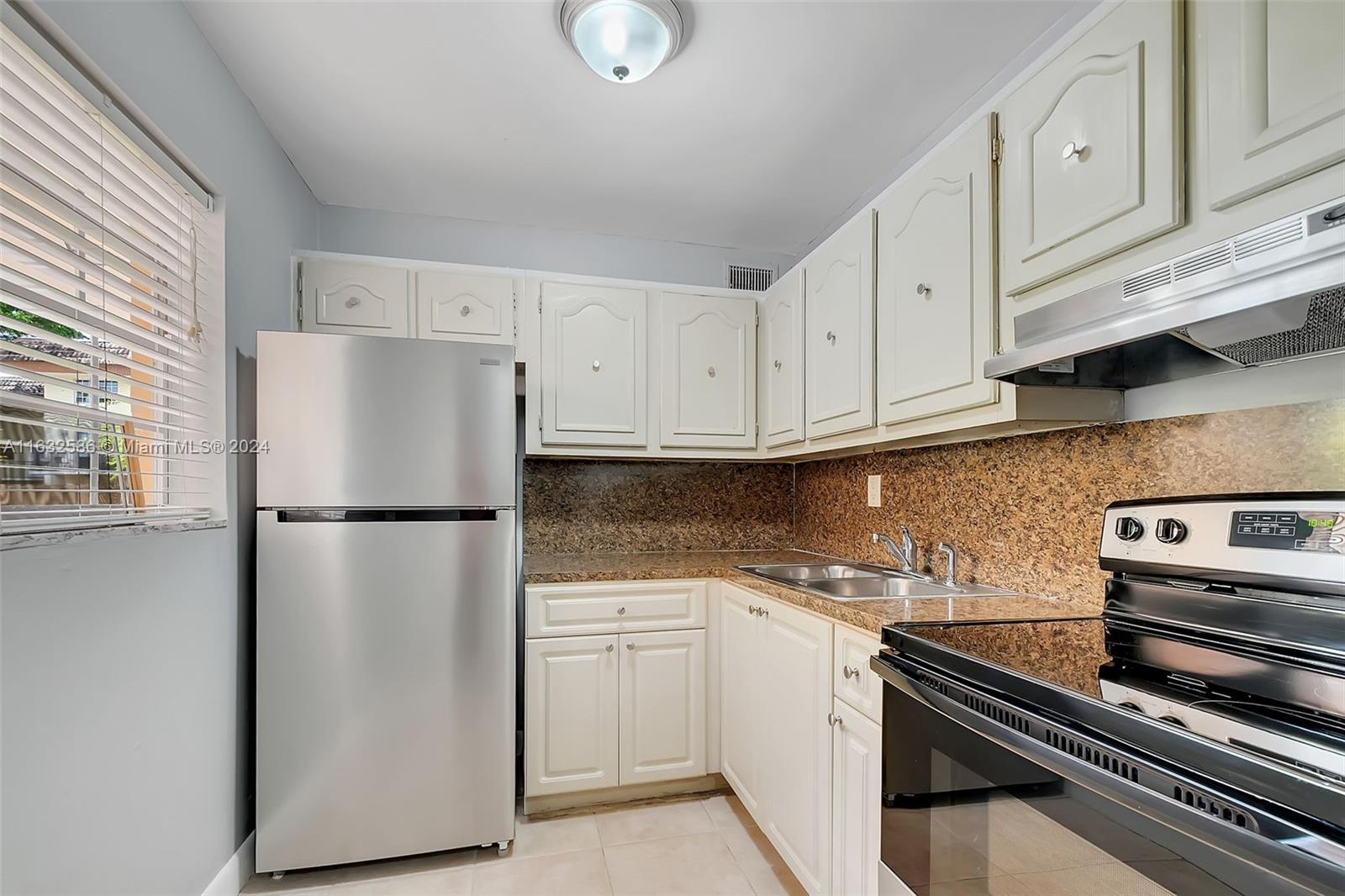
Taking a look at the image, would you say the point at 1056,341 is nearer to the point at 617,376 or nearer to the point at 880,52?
the point at 880,52

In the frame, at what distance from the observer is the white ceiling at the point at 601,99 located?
1.64m

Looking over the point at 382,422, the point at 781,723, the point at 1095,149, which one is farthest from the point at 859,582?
Result: the point at 382,422

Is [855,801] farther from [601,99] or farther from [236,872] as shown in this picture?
[601,99]

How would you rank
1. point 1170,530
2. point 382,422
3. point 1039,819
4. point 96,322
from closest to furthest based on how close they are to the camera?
point 1039,819, point 1170,530, point 96,322, point 382,422

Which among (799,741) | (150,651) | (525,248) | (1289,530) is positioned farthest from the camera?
(525,248)

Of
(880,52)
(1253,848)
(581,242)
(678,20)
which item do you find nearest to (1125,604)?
(1253,848)

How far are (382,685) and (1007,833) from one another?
173cm

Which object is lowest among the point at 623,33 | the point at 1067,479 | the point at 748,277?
the point at 1067,479

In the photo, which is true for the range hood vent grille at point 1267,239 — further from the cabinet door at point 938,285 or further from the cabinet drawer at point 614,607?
the cabinet drawer at point 614,607

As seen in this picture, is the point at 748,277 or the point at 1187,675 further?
the point at 748,277

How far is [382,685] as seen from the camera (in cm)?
195

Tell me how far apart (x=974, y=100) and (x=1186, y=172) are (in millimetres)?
1149

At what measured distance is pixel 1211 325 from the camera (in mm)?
953

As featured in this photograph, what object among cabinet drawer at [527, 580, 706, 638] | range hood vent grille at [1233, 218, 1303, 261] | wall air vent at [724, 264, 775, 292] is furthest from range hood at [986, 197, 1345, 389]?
wall air vent at [724, 264, 775, 292]
